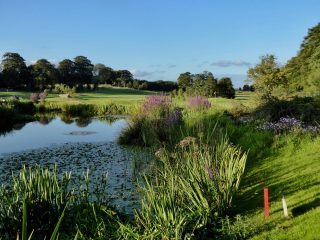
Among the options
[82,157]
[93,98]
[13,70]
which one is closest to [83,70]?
[13,70]

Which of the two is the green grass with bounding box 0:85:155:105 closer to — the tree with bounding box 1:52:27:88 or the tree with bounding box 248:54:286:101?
the tree with bounding box 1:52:27:88

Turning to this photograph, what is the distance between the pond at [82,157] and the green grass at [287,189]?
251 cm

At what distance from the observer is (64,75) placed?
85.1 m

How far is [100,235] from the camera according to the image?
5.45 metres

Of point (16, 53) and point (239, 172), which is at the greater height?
point (16, 53)

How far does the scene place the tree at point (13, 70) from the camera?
71562 mm

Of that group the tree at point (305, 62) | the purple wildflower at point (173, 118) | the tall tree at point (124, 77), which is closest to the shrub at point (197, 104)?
the purple wildflower at point (173, 118)

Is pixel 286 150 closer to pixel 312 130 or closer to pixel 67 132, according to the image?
pixel 312 130

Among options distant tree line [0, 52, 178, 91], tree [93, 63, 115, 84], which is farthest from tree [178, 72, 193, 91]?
tree [93, 63, 115, 84]

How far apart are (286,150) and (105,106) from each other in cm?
3158

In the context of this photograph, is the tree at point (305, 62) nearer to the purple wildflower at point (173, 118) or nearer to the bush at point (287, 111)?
the bush at point (287, 111)

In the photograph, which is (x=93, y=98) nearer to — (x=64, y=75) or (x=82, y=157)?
(x=64, y=75)

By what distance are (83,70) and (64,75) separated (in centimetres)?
788

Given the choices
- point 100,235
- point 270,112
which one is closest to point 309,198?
point 100,235
